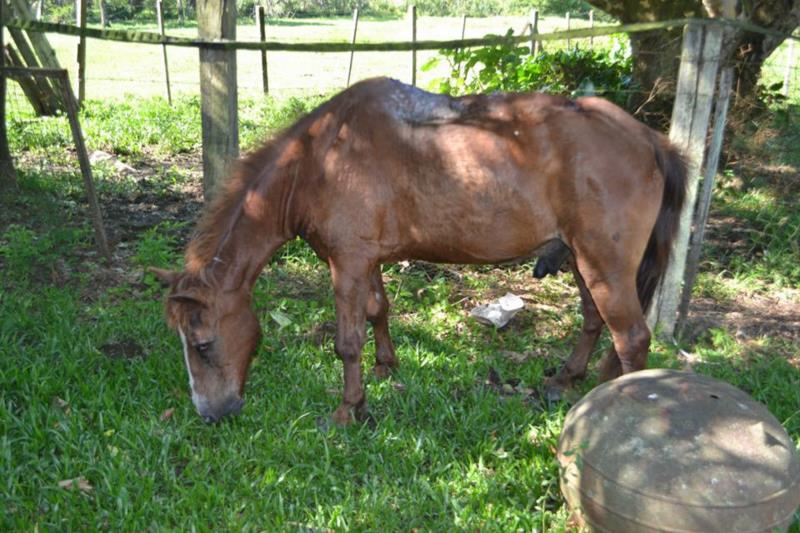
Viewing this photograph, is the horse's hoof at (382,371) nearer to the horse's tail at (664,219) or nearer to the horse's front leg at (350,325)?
the horse's front leg at (350,325)

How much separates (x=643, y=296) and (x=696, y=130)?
1097mm

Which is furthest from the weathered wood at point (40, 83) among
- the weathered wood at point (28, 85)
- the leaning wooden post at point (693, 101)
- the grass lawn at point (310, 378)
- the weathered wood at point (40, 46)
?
the leaning wooden post at point (693, 101)

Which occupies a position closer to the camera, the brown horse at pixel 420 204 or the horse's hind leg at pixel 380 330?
the brown horse at pixel 420 204

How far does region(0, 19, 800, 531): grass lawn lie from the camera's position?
3.38 m

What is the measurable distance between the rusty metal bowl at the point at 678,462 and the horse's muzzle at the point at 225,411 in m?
1.77

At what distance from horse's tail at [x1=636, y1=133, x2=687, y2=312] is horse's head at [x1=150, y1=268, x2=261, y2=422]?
228 centimetres

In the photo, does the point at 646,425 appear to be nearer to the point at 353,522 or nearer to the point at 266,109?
the point at 353,522

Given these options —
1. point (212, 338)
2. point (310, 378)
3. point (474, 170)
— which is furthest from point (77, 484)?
point (474, 170)

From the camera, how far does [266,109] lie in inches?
471

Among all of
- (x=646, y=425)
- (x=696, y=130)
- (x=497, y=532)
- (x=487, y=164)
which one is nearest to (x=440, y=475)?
(x=497, y=532)

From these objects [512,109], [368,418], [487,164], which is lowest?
[368,418]

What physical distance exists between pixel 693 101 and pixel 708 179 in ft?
1.79

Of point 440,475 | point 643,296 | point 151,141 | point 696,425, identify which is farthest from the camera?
point 151,141

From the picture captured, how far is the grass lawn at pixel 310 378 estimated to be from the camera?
338cm
